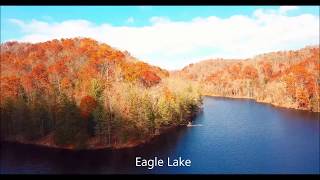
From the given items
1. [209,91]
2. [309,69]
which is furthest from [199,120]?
[209,91]

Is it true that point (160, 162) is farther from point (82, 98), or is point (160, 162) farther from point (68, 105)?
point (82, 98)

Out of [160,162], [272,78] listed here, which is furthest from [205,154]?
[272,78]

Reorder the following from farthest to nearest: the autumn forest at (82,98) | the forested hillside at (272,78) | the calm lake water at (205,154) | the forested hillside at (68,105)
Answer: the forested hillside at (272,78) → the autumn forest at (82,98) → the forested hillside at (68,105) → the calm lake water at (205,154)

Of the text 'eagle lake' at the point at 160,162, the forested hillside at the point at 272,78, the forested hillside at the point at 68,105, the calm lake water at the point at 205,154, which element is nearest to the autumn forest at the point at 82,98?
the forested hillside at the point at 68,105

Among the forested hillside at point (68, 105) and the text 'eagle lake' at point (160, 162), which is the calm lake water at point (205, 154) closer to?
the text 'eagle lake' at point (160, 162)

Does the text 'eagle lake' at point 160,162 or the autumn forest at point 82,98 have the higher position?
the autumn forest at point 82,98

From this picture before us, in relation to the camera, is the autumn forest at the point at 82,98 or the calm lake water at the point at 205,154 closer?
the calm lake water at the point at 205,154

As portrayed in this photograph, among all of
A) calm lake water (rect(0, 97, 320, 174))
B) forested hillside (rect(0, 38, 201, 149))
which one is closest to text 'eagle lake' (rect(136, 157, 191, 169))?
calm lake water (rect(0, 97, 320, 174))
